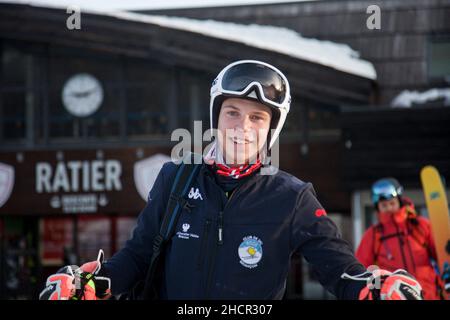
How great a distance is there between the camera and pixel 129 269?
3.24m

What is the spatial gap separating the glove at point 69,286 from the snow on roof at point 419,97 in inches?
490

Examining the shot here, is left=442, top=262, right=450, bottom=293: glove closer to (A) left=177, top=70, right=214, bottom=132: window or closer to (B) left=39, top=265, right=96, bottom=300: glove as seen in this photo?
(B) left=39, top=265, right=96, bottom=300: glove

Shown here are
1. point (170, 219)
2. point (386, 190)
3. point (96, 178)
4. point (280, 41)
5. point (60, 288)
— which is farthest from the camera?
point (96, 178)

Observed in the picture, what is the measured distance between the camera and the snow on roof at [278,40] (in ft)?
48.1

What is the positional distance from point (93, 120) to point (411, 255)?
943cm

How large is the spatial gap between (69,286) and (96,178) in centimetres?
1299

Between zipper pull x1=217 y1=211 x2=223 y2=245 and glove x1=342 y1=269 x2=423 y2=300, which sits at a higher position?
zipper pull x1=217 y1=211 x2=223 y2=245

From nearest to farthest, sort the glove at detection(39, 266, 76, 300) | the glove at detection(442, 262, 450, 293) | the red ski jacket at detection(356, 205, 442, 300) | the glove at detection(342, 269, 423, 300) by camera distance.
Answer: the glove at detection(342, 269, 423, 300) < the glove at detection(39, 266, 76, 300) < the glove at detection(442, 262, 450, 293) < the red ski jacket at detection(356, 205, 442, 300)

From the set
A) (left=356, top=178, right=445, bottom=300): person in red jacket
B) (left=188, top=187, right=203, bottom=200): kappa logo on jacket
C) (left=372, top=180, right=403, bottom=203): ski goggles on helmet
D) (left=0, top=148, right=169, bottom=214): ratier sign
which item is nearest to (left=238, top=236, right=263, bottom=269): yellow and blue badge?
(left=188, top=187, right=203, bottom=200): kappa logo on jacket

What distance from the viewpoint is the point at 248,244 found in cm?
306

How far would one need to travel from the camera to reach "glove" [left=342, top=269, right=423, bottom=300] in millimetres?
2631

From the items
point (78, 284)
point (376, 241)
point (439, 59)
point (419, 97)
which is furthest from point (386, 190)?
point (439, 59)

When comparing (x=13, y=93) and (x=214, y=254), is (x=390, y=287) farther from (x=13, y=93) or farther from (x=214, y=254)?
(x=13, y=93)

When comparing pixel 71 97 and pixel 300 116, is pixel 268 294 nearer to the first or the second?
pixel 300 116
